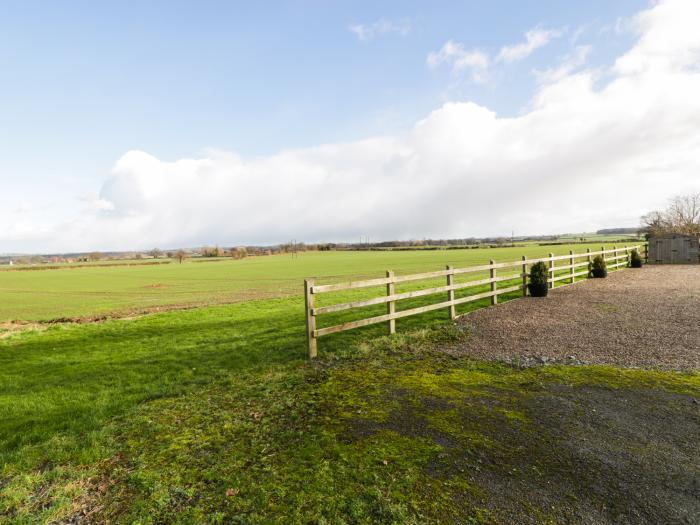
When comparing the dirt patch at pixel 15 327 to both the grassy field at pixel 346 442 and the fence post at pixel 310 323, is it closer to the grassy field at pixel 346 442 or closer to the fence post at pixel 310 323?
the grassy field at pixel 346 442

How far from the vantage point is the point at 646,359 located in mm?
6699

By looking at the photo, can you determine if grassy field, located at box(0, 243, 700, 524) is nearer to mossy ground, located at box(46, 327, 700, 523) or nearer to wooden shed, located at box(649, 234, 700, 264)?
mossy ground, located at box(46, 327, 700, 523)

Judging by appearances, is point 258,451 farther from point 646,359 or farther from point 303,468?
point 646,359

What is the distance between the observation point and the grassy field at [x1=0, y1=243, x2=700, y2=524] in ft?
10.1

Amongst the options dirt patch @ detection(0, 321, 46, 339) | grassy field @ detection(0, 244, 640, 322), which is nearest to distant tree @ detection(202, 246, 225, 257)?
grassy field @ detection(0, 244, 640, 322)

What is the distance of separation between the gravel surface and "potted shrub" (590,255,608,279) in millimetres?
4879

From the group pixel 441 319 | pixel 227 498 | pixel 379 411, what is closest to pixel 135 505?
pixel 227 498

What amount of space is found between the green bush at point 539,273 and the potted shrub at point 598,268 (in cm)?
795

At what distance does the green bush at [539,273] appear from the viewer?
1370 cm

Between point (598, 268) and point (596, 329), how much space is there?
504 inches

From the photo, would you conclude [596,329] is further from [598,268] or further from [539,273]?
[598,268]

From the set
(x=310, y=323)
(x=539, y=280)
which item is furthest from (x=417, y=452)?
(x=539, y=280)

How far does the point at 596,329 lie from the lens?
896 centimetres

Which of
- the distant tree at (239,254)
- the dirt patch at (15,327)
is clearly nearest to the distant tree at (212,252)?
the distant tree at (239,254)
